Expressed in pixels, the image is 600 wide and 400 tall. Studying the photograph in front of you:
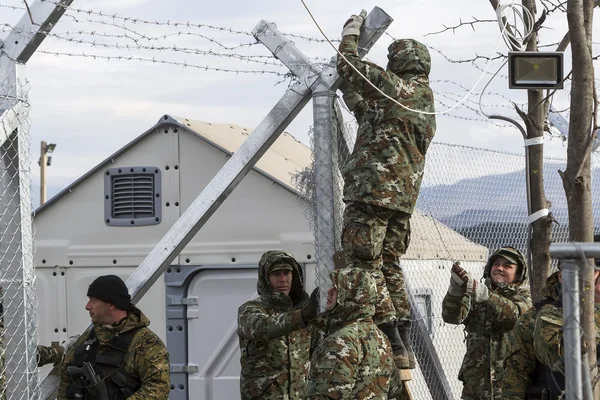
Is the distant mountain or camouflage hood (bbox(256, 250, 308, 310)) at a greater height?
the distant mountain

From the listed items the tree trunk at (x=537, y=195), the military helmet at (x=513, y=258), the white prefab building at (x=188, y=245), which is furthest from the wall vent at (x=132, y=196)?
the tree trunk at (x=537, y=195)

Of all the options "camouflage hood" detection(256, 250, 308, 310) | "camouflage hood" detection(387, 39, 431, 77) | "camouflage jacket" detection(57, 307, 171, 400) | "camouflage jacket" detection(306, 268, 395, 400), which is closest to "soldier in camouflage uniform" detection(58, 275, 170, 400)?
"camouflage jacket" detection(57, 307, 171, 400)

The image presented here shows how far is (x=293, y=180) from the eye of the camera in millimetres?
7480

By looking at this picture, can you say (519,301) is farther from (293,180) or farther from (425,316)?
(293,180)

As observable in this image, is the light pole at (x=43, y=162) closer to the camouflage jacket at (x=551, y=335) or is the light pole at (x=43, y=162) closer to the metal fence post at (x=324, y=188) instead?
the metal fence post at (x=324, y=188)

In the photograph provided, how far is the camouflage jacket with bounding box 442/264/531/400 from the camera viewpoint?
21.8 feet

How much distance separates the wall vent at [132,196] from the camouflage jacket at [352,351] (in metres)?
2.69

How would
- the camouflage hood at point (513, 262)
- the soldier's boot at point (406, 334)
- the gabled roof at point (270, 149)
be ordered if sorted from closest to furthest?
the soldier's boot at point (406, 334)
the camouflage hood at point (513, 262)
the gabled roof at point (270, 149)

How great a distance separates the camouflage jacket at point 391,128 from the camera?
19.2 ft

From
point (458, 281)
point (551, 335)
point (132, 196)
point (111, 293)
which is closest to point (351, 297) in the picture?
point (551, 335)

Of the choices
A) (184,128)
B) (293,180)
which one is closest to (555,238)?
(293,180)

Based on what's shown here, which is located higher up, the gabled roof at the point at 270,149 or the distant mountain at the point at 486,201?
the gabled roof at the point at 270,149

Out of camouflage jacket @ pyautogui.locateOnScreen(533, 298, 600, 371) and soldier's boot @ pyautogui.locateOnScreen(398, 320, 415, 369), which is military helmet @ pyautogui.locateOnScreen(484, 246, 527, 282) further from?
camouflage jacket @ pyautogui.locateOnScreen(533, 298, 600, 371)

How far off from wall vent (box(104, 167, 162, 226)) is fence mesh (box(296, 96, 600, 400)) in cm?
105
